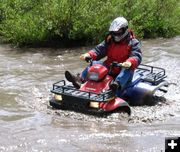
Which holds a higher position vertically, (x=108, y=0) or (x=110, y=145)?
(x=108, y=0)

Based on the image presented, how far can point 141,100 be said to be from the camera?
8359 mm

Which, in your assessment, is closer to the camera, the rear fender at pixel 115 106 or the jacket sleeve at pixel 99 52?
the rear fender at pixel 115 106

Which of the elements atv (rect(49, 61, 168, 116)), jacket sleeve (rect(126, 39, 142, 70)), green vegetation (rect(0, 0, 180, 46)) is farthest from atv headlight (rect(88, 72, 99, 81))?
green vegetation (rect(0, 0, 180, 46))

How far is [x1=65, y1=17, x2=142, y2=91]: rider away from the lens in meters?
7.77

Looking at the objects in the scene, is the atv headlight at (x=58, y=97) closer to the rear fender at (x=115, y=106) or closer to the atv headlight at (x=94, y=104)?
the atv headlight at (x=94, y=104)

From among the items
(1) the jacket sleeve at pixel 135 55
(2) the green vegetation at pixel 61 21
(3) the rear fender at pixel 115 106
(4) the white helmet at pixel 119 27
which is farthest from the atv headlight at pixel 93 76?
(2) the green vegetation at pixel 61 21

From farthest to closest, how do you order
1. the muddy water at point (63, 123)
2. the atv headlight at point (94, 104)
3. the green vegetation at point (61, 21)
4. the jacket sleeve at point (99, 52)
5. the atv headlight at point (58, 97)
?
the green vegetation at point (61, 21) < the jacket sleeve at point (99, 52) < the atv headlight at point (58, 97) < the atv headlight at point (94, 104) < the muddy water at point (63, 123)

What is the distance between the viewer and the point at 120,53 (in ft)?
26.7

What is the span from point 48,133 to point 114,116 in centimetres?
129

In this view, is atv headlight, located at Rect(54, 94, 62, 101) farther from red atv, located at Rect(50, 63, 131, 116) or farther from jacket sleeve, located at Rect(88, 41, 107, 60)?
jacket sleeve, located at Rect(88, 41, 107, 60)

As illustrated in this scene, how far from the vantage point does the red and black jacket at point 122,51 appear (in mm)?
7951

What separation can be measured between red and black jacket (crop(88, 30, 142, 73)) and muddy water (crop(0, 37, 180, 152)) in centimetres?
92

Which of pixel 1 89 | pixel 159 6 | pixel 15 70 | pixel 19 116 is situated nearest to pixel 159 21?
pixel 159 6

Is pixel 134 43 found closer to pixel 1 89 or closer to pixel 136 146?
pixel 136 146
